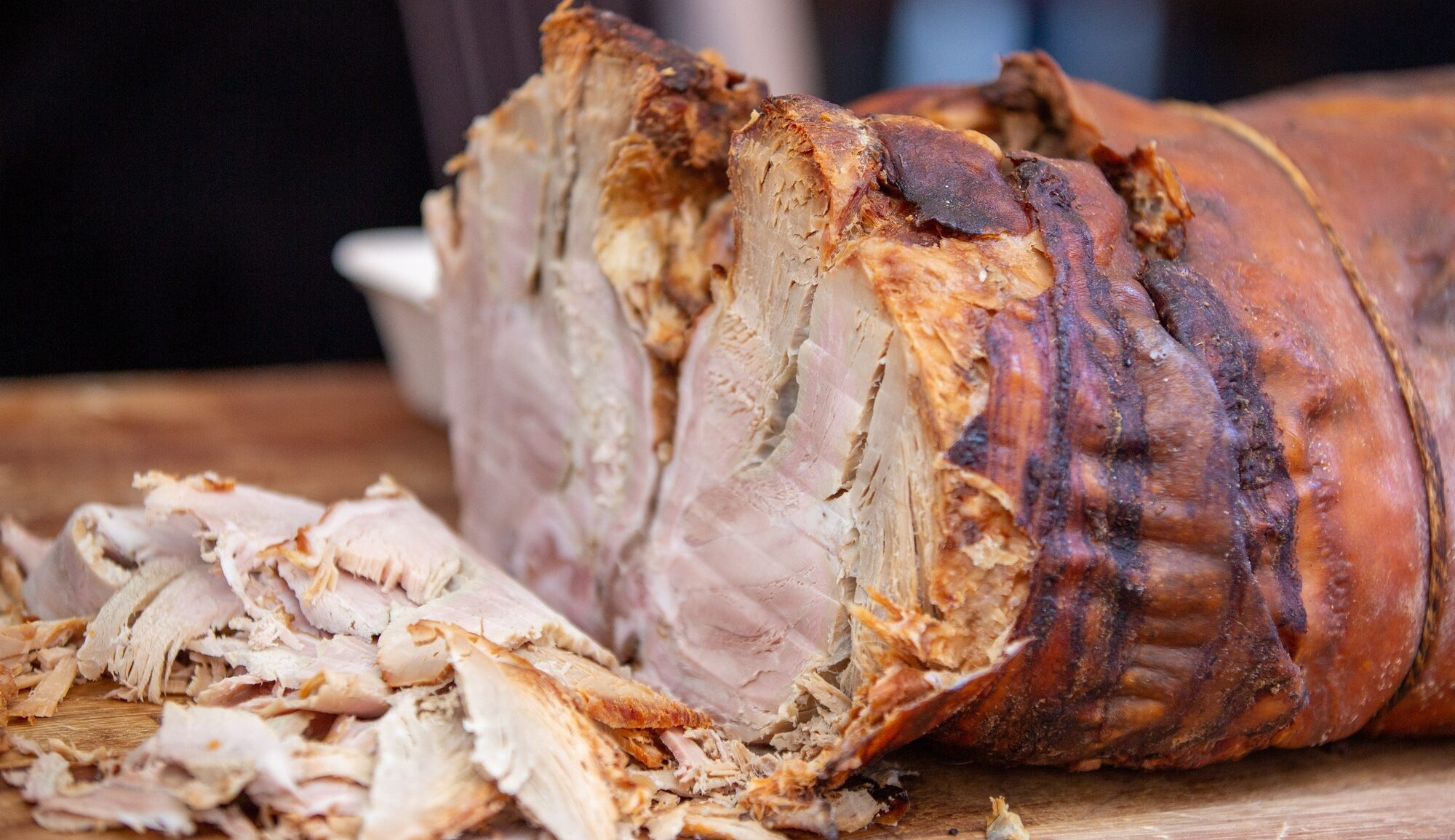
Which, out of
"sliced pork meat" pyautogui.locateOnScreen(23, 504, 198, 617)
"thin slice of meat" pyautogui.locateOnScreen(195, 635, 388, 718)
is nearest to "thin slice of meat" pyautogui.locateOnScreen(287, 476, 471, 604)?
"thin slice of meat" pyautogui.locateOnScreen(195, 635, 388, 718)

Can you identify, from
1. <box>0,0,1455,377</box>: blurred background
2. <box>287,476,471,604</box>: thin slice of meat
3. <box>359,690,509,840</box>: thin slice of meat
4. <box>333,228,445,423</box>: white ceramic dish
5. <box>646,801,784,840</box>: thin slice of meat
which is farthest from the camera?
<box>0,0,1455,377</box>: blurred background

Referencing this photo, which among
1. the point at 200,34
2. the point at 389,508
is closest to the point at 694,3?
the point at 200,34

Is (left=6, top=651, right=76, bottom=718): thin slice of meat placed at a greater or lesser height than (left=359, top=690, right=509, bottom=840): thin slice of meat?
lesser

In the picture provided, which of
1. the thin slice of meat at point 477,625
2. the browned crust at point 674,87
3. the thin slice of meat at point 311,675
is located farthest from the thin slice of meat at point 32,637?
the browned crust at point 674,87

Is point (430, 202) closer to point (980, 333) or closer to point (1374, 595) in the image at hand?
point (980, 333)

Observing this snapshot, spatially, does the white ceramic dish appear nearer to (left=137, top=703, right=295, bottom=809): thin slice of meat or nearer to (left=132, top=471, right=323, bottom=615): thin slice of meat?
(left=132, top=471, right=323, bottom=615): thin slice of meat

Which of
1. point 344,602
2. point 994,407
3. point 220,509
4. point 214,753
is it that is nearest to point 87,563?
point 220,509
